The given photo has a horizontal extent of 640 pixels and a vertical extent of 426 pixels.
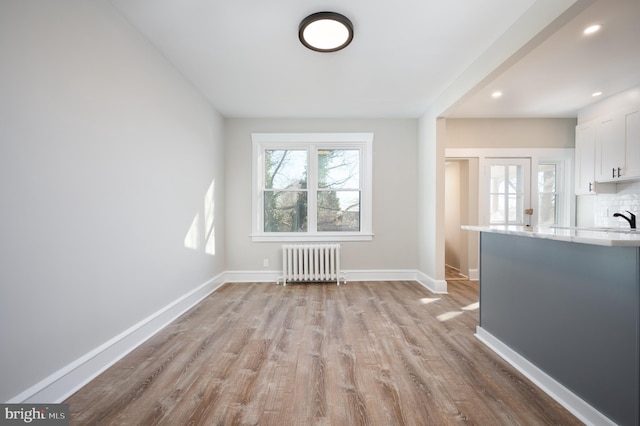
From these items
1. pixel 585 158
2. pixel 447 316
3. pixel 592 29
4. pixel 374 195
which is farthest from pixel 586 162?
pixel 447 316

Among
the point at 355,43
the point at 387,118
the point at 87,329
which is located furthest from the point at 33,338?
the point at 387,118

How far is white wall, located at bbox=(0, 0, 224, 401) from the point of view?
4.44ft

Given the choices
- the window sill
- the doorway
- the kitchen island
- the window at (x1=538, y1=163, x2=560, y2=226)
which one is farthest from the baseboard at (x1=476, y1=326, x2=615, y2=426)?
the window at (x1=538, y1=163, x2=560, y2=226)

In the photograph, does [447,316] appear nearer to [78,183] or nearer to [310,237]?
[310,237]

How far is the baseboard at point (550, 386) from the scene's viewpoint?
1429mm

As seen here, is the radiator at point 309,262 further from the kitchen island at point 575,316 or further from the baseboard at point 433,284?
the kitchen island at point 575,316

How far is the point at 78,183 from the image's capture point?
1.71 meters

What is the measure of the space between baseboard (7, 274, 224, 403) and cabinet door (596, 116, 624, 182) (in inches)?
229

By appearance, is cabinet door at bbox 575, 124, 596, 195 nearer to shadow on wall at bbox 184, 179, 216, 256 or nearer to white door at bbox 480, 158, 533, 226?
white door at bbox 480, 158, 533, 226

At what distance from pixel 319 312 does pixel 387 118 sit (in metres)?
3.23

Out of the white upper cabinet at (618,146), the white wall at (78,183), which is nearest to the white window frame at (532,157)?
the white upper cabinet at (618,146)

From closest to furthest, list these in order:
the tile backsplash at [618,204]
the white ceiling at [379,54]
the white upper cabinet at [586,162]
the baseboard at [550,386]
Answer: the baseboard at [550,386] → the white ceiling at [379,54] → the tile backsplash at [618,204] → the white upper cabinet at [586,162]

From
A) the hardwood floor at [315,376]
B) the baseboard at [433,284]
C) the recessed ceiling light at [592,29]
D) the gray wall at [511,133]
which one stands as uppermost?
the recessed ceiling light at [592,29]

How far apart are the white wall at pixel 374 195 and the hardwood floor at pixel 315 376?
1.42m
